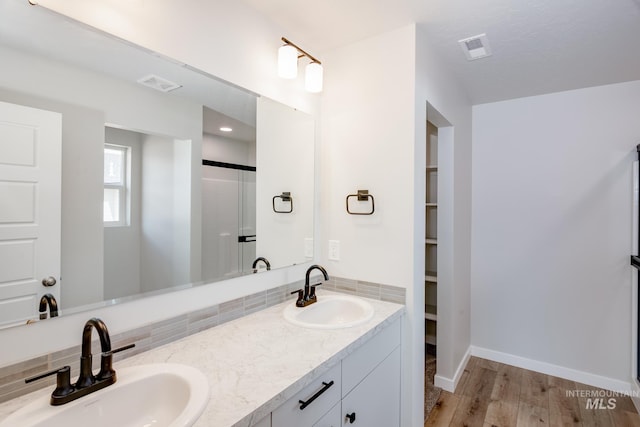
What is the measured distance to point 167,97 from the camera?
1289 mm

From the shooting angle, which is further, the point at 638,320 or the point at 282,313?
the point at 638,320

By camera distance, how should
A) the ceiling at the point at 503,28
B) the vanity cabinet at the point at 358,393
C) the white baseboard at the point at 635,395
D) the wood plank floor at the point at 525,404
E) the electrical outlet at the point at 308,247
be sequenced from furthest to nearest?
the white baseboard at the point at 635,395 < the wood plank floor at the point at 525,404 < the electrical outlet at the point at 308,247 < the ceiling at the point at 503,28 < the vanity cabinet at the point at 358,393

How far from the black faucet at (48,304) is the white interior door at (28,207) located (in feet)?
0.04

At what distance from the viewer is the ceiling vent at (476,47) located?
185 centimetres

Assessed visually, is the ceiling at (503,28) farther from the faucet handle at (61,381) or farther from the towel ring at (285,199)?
the faucet handle at (61,381)

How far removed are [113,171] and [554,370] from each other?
350cm

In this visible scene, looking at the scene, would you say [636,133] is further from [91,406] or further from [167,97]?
[91,406]

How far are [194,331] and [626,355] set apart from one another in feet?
10.4

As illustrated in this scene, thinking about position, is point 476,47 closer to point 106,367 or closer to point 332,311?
point 332,311

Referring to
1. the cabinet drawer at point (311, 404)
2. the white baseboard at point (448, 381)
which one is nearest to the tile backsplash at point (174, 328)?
the cabinet drawer at point (311, 404)

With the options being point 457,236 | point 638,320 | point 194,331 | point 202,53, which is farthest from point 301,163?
point 638,320

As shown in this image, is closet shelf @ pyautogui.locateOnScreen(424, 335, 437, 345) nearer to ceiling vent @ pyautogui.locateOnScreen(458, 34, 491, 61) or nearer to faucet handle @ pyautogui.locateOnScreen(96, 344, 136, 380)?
ceiling vent @ pyautogui.locateOnScreen(458, 34, 491, 61)

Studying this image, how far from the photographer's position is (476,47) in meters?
1.95

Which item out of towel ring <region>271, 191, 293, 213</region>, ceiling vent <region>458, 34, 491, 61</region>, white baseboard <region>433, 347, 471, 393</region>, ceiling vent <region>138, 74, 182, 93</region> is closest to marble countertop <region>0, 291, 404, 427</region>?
towel ring <region>271, 191, 293, 213</region>
